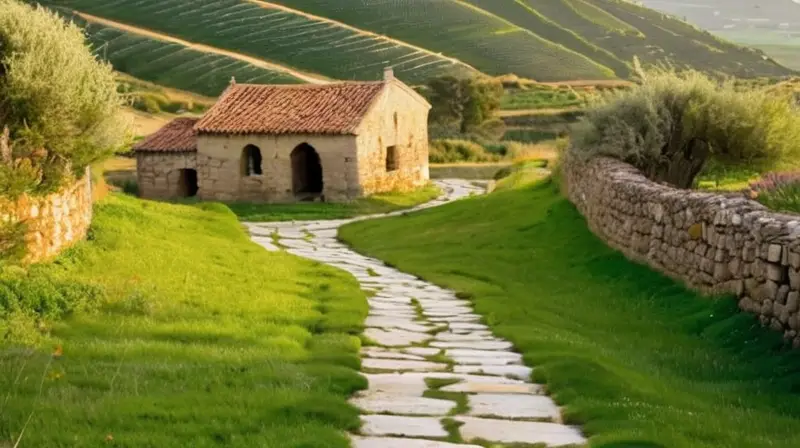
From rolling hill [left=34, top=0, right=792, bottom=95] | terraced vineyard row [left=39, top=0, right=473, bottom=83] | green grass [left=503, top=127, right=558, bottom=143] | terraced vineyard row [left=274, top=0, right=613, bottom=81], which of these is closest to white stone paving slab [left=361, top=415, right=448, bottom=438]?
green grass [left=503, top=127, right=558, bottom=143]

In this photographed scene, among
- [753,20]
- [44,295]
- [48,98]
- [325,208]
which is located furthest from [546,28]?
[44,295]

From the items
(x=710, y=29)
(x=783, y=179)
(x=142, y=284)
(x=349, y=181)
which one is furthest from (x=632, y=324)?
(x=710, y=29)

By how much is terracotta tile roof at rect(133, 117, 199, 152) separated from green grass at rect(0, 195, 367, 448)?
64.0 ft

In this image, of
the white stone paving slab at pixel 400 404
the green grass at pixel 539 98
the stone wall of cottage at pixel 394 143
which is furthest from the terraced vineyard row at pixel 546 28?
the white stone paving slab at pixel 400 404

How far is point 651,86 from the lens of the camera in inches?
778

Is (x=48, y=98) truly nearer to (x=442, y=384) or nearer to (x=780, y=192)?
(x=442, y=384)

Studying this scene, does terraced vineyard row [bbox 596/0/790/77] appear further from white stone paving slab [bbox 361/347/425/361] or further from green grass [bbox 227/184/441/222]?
white stone paving slab [bbox 361/347/425/361]

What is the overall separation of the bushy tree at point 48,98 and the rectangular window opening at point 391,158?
80.2 feet

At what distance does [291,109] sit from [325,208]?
4.66 metres

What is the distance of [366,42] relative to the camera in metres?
82.9

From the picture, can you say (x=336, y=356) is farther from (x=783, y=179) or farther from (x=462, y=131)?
(x=462, y=131)

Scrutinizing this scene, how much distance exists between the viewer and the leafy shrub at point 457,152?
50.3 meters

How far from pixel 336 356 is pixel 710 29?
3964 inches

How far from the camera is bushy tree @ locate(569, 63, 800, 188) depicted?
61.2 feet
